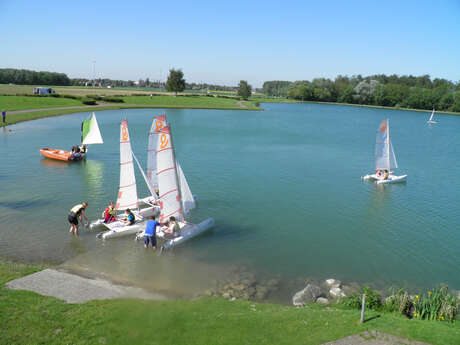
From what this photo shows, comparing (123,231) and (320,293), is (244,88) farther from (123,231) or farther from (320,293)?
(320,293)

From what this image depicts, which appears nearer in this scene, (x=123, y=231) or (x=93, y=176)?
(x=123, y=231)

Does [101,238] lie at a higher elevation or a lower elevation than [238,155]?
lower

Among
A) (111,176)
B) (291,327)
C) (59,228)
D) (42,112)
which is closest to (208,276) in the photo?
(291,327)

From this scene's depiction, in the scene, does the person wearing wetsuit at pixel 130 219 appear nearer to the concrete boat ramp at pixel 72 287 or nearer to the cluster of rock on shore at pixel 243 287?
the concrete boat ramp at pixel 72 287

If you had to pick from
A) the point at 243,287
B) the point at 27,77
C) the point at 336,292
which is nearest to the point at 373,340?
the point at 336,292

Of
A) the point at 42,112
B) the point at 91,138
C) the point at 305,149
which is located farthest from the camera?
the point at 42,112

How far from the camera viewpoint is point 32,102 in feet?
279

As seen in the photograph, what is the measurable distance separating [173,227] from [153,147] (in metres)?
5.91

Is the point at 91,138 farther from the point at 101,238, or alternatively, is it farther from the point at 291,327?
the point at 291,327

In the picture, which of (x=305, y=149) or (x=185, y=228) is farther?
(x=305, y=149)

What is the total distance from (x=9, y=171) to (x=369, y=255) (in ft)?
104

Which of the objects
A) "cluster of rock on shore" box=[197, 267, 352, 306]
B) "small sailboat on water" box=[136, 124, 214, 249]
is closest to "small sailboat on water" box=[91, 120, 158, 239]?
"small sailboat on water" box=[136, 124, 214, 249]

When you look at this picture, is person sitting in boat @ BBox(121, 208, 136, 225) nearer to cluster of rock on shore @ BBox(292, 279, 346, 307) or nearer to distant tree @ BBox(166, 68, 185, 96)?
cluster of rock on shore @ BBox(292, 279, 346, 307)

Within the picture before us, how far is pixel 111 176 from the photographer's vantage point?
1275 inches
